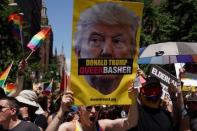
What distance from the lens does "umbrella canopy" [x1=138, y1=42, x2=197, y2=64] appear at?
10328 millimetres

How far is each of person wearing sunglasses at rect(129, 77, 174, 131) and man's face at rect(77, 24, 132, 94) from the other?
0.61 metres

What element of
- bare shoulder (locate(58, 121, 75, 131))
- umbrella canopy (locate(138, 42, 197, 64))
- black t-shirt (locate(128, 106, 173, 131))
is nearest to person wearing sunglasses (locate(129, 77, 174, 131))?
black t-shirt (locate(128, 106, 173, 131))

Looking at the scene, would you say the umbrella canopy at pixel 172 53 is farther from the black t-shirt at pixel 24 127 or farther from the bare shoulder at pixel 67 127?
the bare shoulder at pixel 67 127

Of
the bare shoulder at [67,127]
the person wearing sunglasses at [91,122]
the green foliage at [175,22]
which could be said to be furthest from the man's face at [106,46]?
the green foliage at [175,22]

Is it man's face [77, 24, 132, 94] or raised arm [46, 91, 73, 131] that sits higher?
man's face [77, 24, 132, 94]

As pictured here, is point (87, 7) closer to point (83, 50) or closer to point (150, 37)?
point (83, 50)

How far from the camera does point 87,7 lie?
5.22 meters

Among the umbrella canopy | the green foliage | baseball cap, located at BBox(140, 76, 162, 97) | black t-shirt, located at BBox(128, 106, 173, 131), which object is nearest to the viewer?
black t-shirt, located at BBox(128, 106, 173, 131)

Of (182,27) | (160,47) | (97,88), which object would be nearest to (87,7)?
(97,88)

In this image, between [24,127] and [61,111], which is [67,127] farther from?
[24,127]

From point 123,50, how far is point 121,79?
27cm

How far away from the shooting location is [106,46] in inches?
211

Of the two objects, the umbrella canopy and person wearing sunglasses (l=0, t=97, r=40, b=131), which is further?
the umbrella canopy

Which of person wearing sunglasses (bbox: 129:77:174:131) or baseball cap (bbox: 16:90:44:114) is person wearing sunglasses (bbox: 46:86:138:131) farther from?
baseball cap (bbox: 16:90:44:114)
